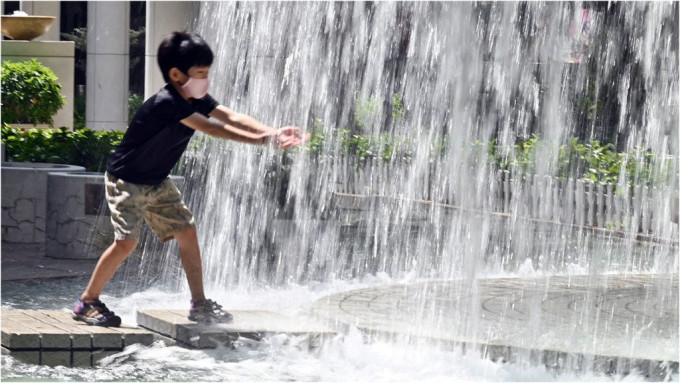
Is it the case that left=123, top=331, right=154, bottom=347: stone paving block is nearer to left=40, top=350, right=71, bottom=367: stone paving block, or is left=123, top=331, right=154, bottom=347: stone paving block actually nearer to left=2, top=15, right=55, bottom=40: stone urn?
left=40, top=350, right=71, bottom=367: stone paving block

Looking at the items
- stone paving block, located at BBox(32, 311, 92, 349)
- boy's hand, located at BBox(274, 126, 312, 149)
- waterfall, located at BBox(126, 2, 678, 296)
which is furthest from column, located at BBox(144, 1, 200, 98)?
boy's hand, located at BBox(274, 126, 312, 149)

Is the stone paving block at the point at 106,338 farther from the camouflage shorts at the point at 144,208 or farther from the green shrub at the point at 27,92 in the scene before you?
the green shrub at the point at 27,92

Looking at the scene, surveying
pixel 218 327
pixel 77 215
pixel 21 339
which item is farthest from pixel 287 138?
pixel 77 215

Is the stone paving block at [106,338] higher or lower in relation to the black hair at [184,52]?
lower

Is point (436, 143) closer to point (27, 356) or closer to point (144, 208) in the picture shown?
point (144, 208)

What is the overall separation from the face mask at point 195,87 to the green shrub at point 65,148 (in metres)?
6.49

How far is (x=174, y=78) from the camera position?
532 centimetres

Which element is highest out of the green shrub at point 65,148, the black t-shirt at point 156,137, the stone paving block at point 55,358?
the black t-shirt at point 156,137

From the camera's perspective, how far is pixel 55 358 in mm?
4969

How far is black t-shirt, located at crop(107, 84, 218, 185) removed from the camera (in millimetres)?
5250

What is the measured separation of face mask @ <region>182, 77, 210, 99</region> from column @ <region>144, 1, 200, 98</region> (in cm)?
1427

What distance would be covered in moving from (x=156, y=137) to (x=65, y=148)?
6782mm

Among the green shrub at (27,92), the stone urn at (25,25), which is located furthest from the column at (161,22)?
the green shrub at (27,92)

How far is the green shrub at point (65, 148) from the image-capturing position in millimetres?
11602
